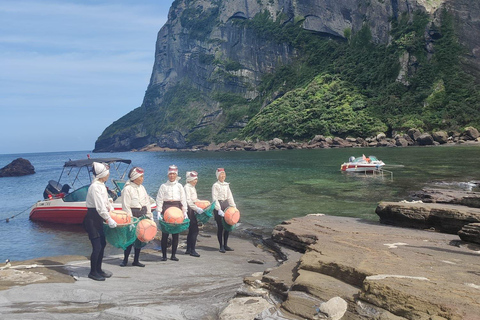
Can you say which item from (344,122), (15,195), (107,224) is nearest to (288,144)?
(344,122)

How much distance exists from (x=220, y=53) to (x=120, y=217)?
157 metres

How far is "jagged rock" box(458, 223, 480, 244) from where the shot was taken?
7.62 meters

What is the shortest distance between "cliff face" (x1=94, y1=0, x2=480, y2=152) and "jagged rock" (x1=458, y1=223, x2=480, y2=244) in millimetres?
102473

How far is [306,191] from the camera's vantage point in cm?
2530

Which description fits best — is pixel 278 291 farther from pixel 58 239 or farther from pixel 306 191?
pixel 306 191

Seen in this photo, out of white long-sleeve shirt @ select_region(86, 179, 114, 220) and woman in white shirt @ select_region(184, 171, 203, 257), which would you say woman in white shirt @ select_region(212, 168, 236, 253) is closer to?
woman in white shirt @ select_region(184, 171, 203, 257)

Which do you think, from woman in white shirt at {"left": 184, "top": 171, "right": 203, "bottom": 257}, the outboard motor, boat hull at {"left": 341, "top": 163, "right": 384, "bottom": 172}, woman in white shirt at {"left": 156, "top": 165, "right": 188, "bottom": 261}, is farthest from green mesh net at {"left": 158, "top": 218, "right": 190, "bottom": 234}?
boat hull at {"left": 341, "top": 163, "right": 384, "bottom": 172}

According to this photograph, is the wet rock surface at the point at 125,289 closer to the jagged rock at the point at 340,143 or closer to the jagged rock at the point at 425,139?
the jagged rock at the point at 425,139

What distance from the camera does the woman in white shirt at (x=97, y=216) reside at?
7.73 metres

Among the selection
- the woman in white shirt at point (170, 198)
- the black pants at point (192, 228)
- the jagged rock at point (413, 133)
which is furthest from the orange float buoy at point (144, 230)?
the jagged rock at point (413, 133)

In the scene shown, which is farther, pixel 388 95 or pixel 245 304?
pixel 388 95

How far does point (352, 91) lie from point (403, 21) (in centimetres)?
2307

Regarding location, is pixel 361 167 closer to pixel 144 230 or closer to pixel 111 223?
pixel 144 230

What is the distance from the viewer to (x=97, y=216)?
790cm
